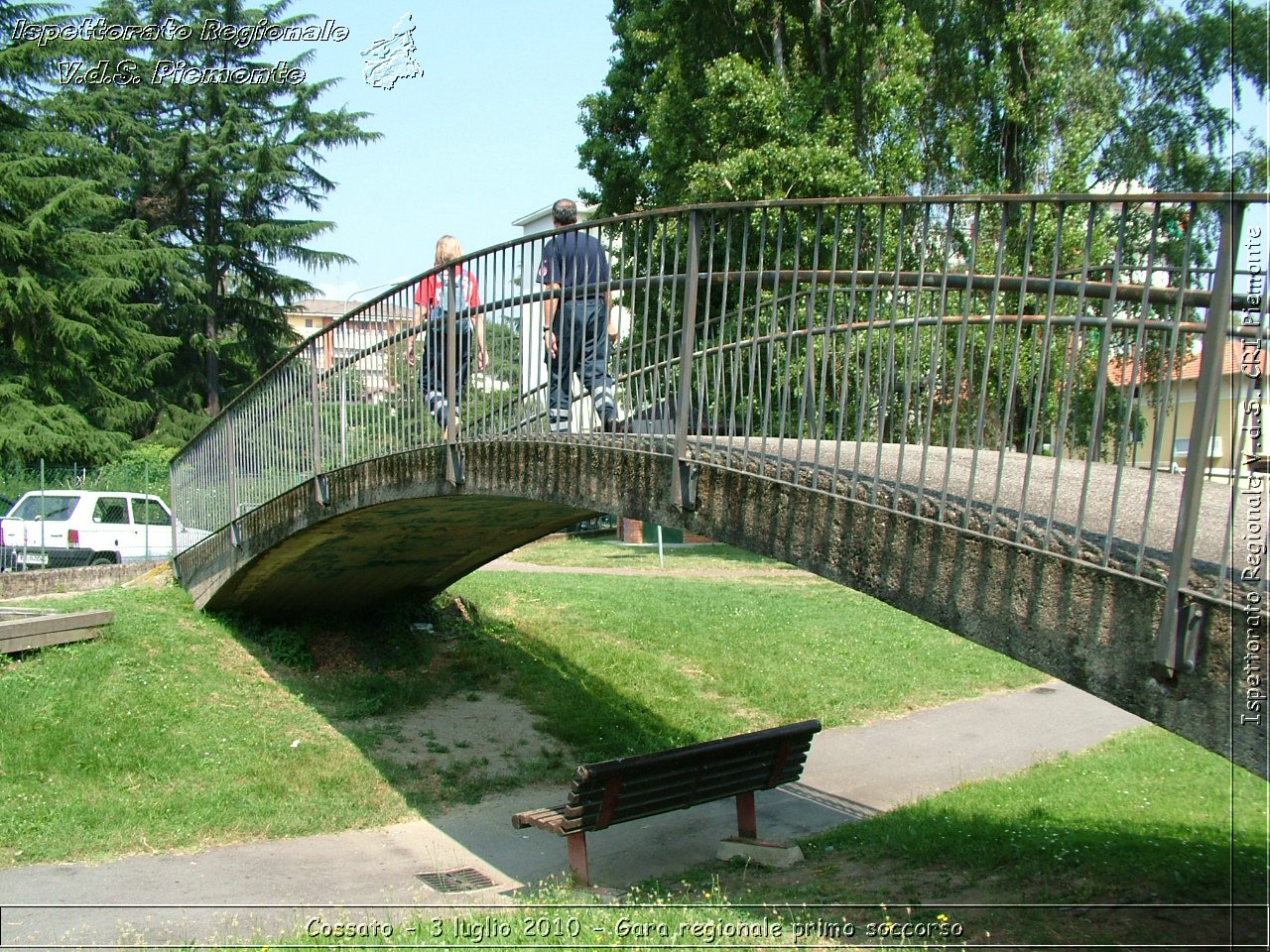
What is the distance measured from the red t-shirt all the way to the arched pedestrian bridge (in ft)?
0.46

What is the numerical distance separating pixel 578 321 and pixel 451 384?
1.55 m

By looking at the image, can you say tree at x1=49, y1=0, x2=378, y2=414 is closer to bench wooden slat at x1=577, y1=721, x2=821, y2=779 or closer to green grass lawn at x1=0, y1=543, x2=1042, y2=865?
green grass lawn at x1=0, y1=543, x2=1042, y2=865

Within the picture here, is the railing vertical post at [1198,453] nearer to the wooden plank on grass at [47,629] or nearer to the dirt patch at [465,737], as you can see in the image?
the dirt patch at [465,737]

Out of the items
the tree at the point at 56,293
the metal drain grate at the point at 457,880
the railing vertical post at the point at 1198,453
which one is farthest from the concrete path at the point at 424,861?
the tree at the point at 56,293

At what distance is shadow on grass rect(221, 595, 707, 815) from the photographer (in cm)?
1055

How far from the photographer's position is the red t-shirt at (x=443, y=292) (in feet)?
27.2

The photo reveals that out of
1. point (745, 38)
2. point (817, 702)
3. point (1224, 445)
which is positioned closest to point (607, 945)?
point (1224, 445)

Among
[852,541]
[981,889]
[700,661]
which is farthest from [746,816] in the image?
[700,661]

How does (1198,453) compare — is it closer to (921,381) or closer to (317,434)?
(921,381)

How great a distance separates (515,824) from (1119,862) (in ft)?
A: 11.5

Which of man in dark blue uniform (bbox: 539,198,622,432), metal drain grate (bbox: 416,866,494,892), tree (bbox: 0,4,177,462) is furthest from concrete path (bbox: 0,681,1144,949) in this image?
tree (bbox: 0,4,177,462)

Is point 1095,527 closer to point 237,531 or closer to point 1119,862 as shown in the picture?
point 1119,862

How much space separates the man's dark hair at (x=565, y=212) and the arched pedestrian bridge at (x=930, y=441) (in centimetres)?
26

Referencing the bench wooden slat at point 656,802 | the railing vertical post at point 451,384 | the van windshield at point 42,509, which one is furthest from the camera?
the van windshield at point 42,509
